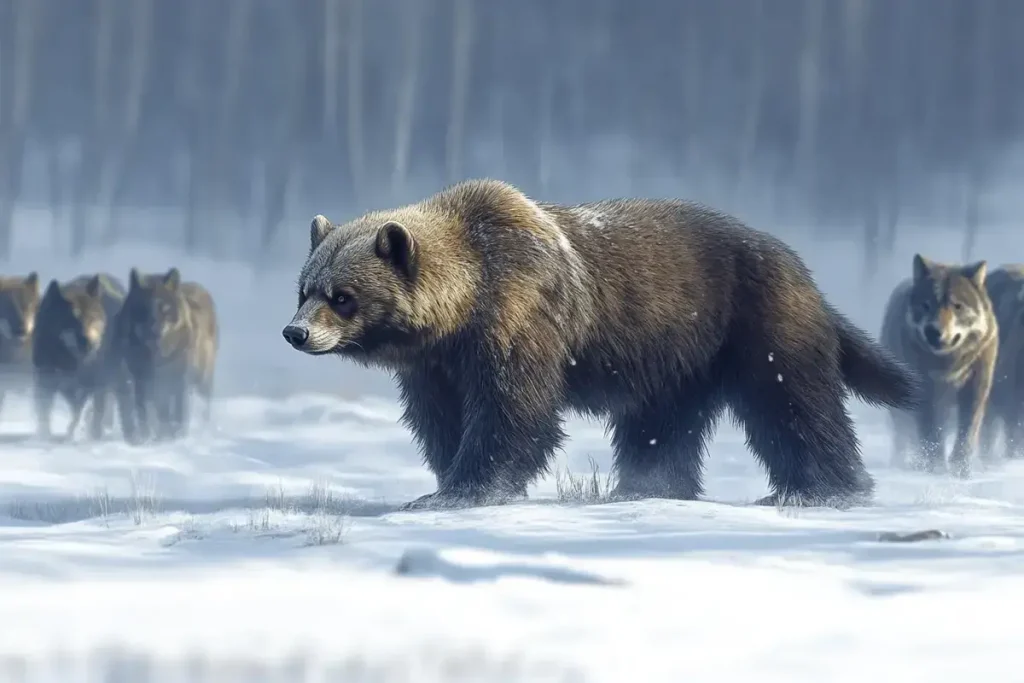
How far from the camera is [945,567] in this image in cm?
601

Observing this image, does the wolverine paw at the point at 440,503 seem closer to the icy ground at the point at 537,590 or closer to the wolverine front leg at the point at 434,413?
the icy ground at the point at 537,590

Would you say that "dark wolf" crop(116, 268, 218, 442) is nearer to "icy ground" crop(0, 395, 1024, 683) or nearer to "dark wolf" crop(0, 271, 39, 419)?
"dark wolf" crop(0, 271, 39, 419)

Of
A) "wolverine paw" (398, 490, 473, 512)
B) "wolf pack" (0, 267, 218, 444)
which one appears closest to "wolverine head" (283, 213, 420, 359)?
"wolverine paw" (398, 490, 473, 512)

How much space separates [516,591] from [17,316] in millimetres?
13797

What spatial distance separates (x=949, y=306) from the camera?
538 inches

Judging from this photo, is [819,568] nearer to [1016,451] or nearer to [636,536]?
[636,536]

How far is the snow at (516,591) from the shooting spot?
191 inches

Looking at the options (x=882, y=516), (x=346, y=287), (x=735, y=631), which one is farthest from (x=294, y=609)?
(x=882, y=516)

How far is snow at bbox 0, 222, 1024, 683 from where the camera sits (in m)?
4.84

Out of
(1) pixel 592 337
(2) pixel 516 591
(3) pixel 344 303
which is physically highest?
(3) pixel 344 303

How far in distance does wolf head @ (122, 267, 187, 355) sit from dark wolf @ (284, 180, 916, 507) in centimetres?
890

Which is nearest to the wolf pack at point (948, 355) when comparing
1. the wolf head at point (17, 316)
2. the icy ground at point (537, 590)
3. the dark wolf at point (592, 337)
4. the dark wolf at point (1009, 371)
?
the dark wolf at point (1009, 371)

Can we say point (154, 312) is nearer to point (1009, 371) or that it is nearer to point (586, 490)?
point (586, 490)

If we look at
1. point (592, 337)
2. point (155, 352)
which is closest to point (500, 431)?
point (592, 337)
